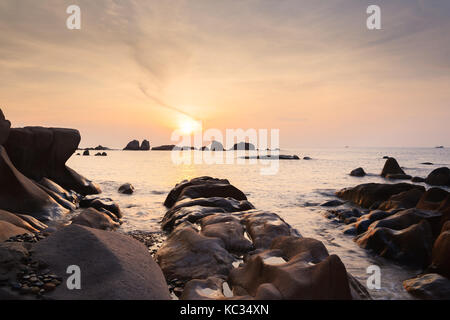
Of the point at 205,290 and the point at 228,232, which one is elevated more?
the point at 228,232

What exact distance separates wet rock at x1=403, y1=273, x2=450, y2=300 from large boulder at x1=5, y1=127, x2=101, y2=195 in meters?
17.6

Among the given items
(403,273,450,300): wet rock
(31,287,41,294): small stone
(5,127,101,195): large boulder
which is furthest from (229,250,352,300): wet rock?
(5,127,101,195): large boulder

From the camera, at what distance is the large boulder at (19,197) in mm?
11383

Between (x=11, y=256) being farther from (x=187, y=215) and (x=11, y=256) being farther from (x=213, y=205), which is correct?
(x=213, y=205)

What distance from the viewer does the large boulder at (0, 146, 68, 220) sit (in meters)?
11.4

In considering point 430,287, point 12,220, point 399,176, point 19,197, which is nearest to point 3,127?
point 19,197

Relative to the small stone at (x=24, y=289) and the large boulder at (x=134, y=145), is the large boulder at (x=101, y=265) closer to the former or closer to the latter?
the small stone at (x=24, y=289)

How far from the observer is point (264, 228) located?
8.62m

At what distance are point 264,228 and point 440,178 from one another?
27.5 meters

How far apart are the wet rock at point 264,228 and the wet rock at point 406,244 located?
7.47ft
